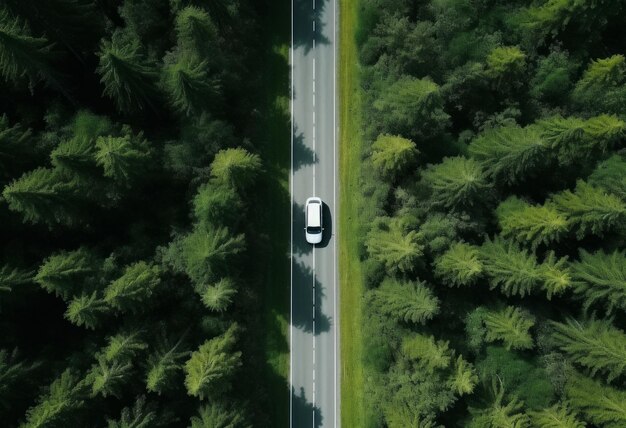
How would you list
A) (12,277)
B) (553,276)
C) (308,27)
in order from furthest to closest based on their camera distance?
(308,27)
(553,276)
(12,277)

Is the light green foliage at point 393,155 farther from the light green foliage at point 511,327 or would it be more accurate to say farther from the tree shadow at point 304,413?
the tree shadow at point 304,413

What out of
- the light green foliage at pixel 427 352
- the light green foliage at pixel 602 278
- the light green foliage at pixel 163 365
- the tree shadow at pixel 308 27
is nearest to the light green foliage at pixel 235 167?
the light green foliage at pixel 163 365

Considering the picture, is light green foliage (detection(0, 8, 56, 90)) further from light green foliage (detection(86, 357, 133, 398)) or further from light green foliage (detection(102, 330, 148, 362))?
light green foliage (detection(86, 357, 133, 398))

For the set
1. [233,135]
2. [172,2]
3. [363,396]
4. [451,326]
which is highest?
[172,2]

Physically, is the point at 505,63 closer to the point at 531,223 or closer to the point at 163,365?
the point at 531,223

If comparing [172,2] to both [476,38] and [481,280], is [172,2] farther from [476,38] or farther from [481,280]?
[481,280]

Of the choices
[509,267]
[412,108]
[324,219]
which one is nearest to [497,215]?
[509,267]

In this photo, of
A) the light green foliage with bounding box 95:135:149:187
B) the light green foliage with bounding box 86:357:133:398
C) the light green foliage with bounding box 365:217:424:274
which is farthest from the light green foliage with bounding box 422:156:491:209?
the light green foliage with bounding box 86:357:133:398

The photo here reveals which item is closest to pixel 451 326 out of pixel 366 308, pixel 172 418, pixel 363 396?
pixel 366 308
